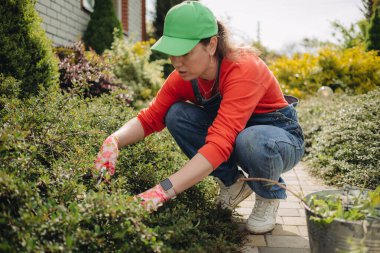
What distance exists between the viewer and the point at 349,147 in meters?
3.76

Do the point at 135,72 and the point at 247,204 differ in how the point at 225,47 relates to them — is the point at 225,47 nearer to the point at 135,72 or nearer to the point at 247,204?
the point at 247,204

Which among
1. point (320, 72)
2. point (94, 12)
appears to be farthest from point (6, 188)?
point (320, 72)

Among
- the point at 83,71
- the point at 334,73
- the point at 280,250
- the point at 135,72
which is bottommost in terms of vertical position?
the point at 334,73

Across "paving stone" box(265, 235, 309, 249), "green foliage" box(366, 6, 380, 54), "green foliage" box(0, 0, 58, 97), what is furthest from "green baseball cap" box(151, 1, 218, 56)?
"green foliage" box(366, 6, 380, 54)

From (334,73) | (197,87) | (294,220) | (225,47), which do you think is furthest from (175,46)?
(334,73)

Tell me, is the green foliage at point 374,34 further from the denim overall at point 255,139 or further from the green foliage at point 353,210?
the green foliage at point 353,210

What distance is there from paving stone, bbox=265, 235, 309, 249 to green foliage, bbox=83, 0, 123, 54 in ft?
19.8

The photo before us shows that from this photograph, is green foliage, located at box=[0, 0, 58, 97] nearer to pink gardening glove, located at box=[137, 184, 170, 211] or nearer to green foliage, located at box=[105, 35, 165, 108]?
pink gardening glove, located at box=[137, 184, 170, 211]

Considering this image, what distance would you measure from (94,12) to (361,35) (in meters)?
7.92

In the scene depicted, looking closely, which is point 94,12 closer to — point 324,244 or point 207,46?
point 207,46

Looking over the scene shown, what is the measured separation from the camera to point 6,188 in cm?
158

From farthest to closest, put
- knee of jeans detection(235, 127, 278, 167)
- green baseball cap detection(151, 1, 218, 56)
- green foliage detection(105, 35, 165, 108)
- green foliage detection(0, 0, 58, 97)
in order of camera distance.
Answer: green foliage detection(105, 35, 165, 108), green foliage detection(0, 0, 58, 97), knee of jeans detection(235, 127, 278, 167), green baseball cap detection(151, 1, 218, 56)

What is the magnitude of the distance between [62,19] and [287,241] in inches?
208

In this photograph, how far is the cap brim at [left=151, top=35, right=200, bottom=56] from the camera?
201cm
